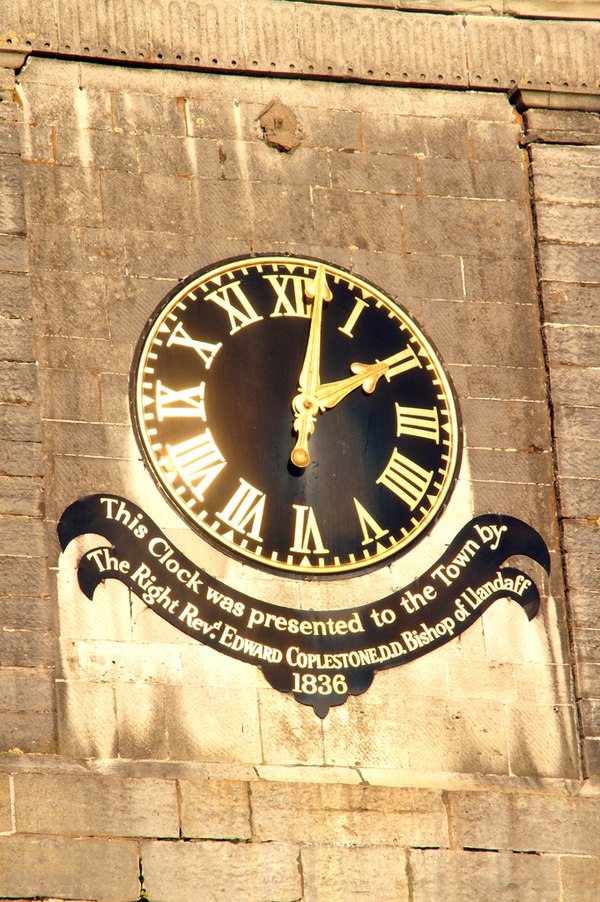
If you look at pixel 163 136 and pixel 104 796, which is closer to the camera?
pixel 104 796

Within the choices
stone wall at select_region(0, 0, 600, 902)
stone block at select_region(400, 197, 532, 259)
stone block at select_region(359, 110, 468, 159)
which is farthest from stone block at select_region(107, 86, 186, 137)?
stone block at select_region(400, 197, 532, 259)

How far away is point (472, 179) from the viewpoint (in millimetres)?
21938

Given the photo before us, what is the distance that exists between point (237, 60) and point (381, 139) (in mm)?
1271

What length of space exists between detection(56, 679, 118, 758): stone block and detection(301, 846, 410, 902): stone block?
1.58 metres

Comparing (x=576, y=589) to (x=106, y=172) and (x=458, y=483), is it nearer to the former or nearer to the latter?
(x=458, y=483)

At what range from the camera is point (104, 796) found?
744 inches

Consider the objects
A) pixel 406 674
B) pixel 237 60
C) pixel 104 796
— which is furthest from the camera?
pixel 237 60

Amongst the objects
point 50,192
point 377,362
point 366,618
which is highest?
point 50,192

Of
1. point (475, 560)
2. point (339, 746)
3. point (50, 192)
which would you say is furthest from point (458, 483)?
point (50, 192)

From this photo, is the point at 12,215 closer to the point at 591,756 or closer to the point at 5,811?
the point at 5,811

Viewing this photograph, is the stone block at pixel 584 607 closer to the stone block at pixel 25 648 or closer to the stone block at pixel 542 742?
the stone block at pixel 542 742

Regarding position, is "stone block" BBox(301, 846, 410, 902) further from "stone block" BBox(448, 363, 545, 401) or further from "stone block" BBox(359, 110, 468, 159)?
"stone block" BBox(359, 110, 468, 159)

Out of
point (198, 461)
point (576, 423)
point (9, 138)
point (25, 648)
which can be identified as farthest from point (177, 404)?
point (576, 423)

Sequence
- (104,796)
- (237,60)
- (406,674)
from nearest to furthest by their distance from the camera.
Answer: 1. (104,796)
2. (406,674)
3. (237,60)
